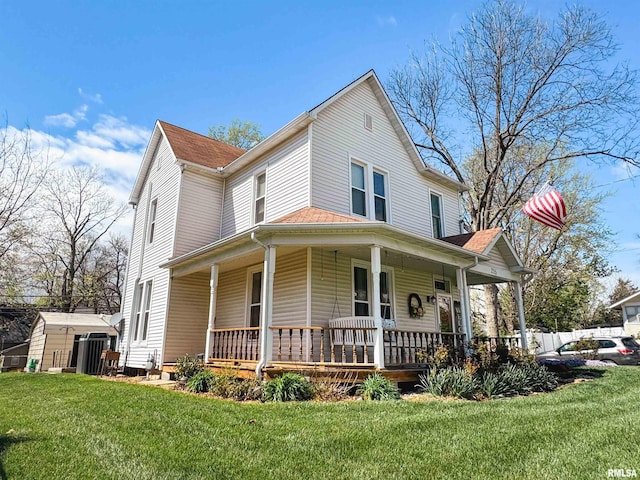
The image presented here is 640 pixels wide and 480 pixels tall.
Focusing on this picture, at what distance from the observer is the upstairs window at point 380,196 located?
40.9 feet

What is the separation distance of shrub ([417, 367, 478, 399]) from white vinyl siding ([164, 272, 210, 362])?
748cm

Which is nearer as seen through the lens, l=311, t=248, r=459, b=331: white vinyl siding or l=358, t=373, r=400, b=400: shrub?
l=358, t=373, r=400, b=400: shrub

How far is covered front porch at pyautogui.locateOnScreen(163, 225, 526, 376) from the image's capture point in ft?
28.0

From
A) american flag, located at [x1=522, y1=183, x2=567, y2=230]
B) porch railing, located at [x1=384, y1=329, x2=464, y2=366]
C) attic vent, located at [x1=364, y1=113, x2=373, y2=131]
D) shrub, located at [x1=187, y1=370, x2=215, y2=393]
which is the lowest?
shrub, located at [x1=187, y1=370, x2=215, y2=393]

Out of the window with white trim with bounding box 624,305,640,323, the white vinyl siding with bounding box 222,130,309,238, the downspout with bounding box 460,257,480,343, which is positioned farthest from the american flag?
the window with white trim with bounding box 624,305,640,323

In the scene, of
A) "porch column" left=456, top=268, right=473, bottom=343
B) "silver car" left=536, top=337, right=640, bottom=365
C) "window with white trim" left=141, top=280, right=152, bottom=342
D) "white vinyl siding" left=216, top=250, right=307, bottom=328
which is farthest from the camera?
"silver car" left=536, top=337, right=640, bottom=365

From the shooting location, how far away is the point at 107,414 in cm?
583

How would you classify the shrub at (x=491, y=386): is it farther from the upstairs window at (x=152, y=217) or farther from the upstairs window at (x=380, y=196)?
the upstairs window at (x=152, y=217)

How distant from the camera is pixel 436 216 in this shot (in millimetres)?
14938

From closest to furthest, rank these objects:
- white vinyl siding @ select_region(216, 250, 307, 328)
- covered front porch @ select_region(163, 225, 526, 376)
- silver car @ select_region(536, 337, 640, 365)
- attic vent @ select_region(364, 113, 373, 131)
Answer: covered front porch @ select_region(163, 225, 526, 376) < white vinyl siding @ select_region(216, 250, 307, 328) < attic vent @ select_region(364, 113, 373, 131) < silver car @ select_region(536, 337, 640, 365)

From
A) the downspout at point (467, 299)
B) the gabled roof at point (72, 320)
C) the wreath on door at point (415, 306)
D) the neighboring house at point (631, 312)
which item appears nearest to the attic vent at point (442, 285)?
the wreath on door at point (415, 306)

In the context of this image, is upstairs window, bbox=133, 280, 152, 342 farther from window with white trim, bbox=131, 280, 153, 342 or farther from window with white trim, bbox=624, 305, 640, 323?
window with white trim, bbox=624, 305, 640, 323

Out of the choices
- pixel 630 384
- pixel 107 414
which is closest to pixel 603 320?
pixel 630 384

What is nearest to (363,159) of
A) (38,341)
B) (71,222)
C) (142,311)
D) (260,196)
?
(260,196)
